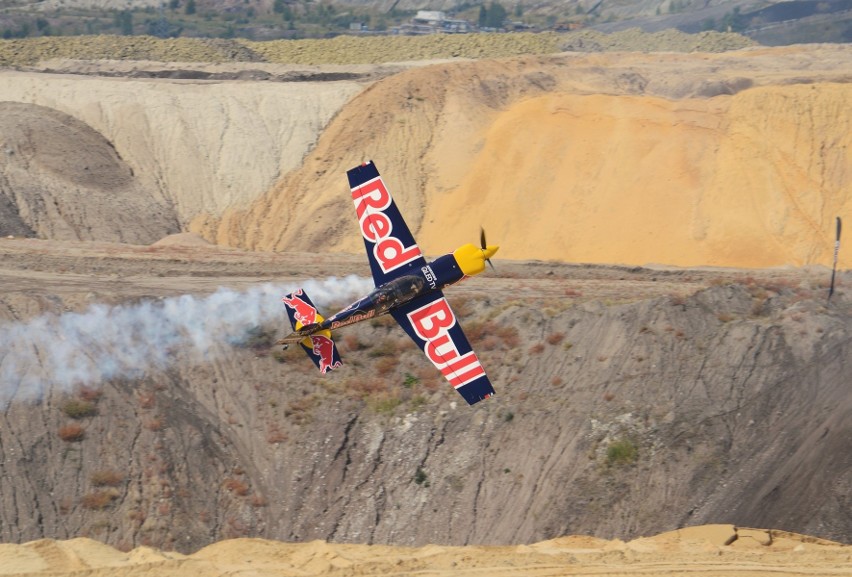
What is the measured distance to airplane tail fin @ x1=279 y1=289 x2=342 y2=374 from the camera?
3425 centimetres

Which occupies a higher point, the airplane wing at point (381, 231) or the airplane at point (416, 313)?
the airplane wing at point (381, 231)

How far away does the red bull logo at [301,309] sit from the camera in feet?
113

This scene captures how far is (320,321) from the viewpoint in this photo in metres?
34.3

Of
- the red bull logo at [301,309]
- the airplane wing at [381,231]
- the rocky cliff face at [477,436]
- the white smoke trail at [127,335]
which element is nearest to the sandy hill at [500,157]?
the rocky cliff face at [477,436]

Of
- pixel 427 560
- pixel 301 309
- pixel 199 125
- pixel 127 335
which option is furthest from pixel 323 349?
pixel 199 125

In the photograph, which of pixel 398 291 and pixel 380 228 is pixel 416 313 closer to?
pixel 398 291

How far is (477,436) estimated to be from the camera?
120 feet

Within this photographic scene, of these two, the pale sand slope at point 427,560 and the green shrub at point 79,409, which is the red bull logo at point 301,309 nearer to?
the green shrub at point 79,409

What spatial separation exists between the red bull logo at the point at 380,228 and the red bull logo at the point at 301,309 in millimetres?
2962

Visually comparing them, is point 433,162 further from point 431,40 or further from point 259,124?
point 431,40

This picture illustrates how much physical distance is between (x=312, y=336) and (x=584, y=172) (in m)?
32.5

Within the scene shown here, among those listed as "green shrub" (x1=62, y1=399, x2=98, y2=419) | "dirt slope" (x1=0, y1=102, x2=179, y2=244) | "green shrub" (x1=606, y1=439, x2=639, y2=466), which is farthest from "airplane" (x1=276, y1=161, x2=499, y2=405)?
"dirt slope" (x1=0, y1=102, x2=179, y2=244)

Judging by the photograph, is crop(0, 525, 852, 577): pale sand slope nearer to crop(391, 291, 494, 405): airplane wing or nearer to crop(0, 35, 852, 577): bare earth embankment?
Answer: crop(0, 35, 852, 577): bare earth embankment

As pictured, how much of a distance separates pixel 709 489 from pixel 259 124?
4627cm
